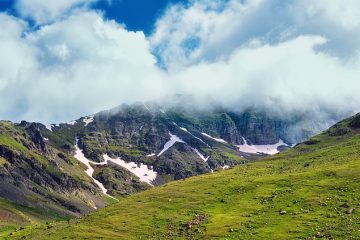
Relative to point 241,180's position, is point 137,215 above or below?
below

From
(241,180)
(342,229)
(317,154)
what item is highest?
(317,154)

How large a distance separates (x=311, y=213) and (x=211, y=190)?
1563 inches

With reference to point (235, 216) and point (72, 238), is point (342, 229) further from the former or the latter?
point (72, 238)

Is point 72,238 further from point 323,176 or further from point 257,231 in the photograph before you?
point 323,176

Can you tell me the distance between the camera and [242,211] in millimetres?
96312

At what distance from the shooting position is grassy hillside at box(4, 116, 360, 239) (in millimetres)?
80125

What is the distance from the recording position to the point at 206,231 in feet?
285

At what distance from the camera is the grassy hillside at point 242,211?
80.1 meters

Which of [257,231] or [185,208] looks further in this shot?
[185,208]

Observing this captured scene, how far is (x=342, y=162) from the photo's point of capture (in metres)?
131

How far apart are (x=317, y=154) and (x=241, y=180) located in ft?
155

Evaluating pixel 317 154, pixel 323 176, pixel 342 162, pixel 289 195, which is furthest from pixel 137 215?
pixel 317 154

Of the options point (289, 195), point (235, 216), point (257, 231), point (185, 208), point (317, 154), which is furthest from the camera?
point (317, 154)

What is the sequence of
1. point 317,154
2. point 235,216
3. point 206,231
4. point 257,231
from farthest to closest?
point 317,154, point 235,216, point 206,231, point 257,231
